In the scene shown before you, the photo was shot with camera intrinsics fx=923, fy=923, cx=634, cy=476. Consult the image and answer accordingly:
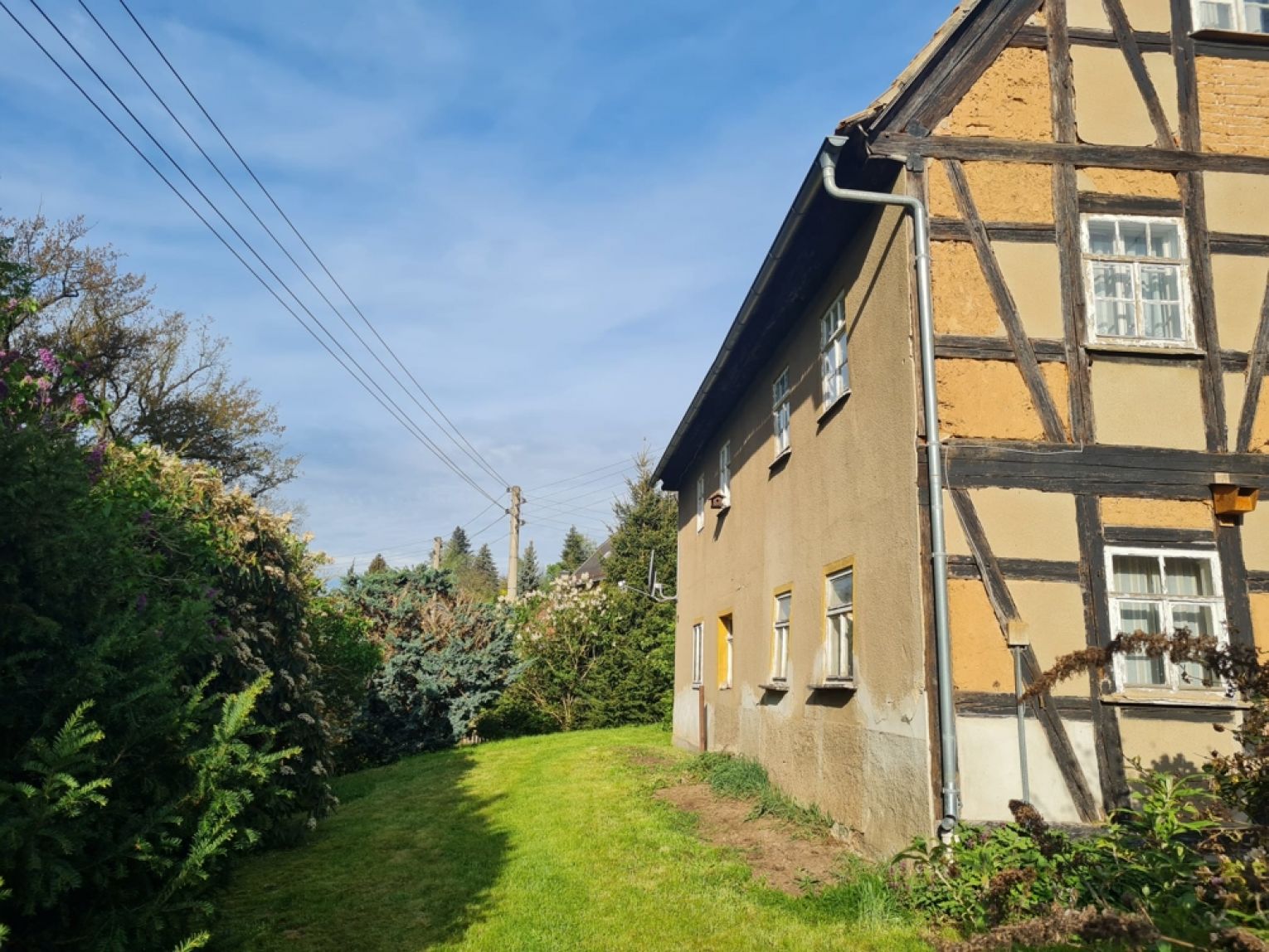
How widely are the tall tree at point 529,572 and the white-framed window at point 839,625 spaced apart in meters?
53.7

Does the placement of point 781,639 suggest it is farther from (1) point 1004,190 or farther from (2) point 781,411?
(1) point 1004,190

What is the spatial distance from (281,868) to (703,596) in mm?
9660

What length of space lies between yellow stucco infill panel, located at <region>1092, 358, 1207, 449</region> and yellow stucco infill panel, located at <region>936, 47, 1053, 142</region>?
7.10 feet

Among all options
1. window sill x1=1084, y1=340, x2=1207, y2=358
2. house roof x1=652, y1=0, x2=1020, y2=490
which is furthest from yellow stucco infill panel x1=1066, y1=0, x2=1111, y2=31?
window sill x1=1084, y1=340, x2=1207, y2=358

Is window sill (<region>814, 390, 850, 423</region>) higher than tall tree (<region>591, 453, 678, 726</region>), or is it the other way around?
window sill (<region>814, 390, 850, 423</region>)

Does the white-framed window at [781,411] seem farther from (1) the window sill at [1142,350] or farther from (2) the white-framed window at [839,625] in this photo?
(1) the window sill at [1142,350]

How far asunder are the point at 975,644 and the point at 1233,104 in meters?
5.55

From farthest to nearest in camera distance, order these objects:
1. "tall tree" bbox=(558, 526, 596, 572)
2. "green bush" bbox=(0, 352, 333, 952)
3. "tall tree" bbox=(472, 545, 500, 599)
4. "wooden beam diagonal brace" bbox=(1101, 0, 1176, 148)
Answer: "tall tree" bbox=(472, 545, 500, 599) → "tall tree" bbox=(558, 526, 596, 572) → "wooden beam diagonal brace" bbox=(1101, 0, 1176, 148) → "green bush" bbox=(0, 352, 333, 952)

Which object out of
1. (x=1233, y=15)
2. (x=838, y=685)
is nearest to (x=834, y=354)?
(x=838, y=685)

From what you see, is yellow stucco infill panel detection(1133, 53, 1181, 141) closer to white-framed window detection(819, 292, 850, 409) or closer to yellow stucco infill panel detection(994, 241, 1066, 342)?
yellow stucco infill panel detection(994, 241, 1066, 342)

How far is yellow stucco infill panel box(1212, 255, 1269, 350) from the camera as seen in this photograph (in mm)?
7797

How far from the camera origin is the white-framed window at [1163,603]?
23.3 feet

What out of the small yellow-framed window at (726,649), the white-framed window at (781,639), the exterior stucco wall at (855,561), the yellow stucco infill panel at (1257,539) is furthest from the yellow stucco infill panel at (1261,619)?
Result: the small yellow-framed window at (726,649)

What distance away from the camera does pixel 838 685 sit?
8.72 m
